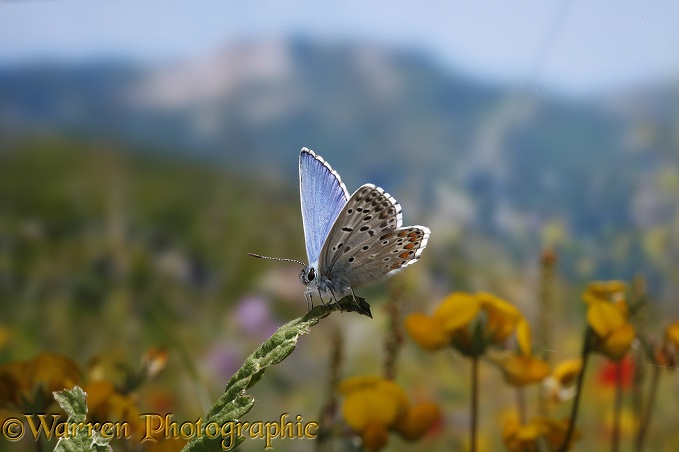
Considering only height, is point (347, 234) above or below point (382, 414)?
above

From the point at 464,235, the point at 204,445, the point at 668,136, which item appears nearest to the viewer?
the point at 204,445

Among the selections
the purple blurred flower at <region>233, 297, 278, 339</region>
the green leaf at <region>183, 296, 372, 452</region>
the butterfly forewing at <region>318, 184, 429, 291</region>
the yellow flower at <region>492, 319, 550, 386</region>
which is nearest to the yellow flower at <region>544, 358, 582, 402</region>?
the yellow flower at <region>492, 319, 550, 386</region>

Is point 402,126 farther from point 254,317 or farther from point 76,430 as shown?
point 76,430

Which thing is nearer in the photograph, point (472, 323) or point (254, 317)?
point (472, 323)

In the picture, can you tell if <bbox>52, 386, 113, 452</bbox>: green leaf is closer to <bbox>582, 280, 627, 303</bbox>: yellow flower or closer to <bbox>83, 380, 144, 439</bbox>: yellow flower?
<bbox>83, 380, 144, 439</bbox>: yellow flower

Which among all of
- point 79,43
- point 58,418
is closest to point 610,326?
point 58,418

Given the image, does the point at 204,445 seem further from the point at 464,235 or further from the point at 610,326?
the point at 464,235

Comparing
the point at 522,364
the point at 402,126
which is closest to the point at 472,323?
the point at 522,364
